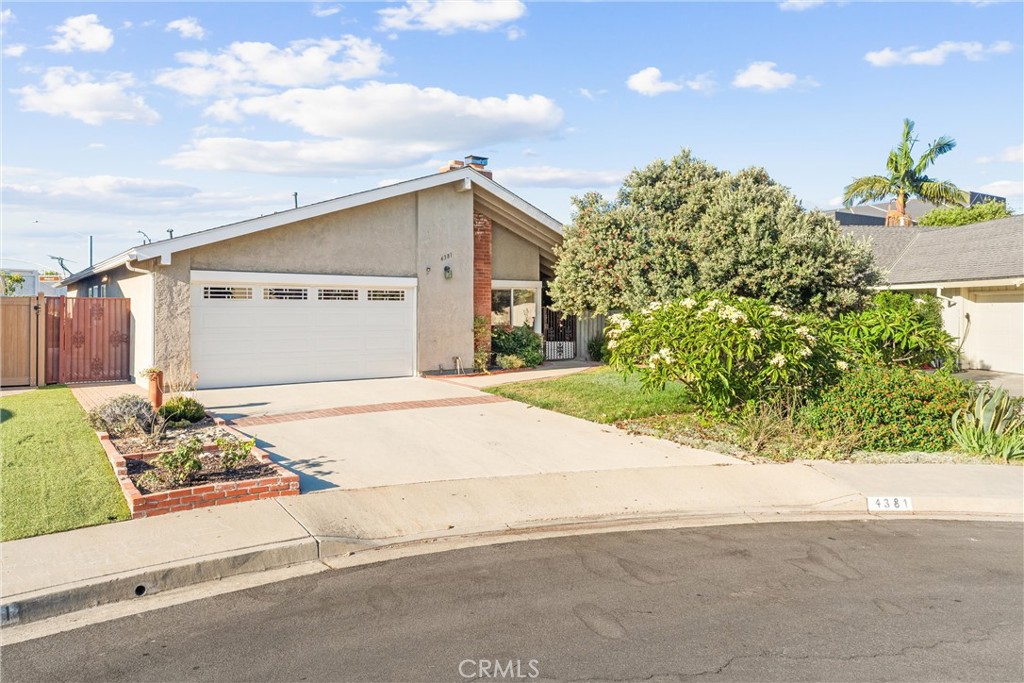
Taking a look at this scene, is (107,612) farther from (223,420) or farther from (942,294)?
(942,294)

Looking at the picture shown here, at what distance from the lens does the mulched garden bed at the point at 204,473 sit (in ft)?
24.8

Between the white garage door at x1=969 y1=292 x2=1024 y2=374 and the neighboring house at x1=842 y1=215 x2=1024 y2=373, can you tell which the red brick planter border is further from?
the white garage door at x1=969 y1=292 x2=1024 y2=374

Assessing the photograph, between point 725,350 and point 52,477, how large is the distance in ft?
29.3

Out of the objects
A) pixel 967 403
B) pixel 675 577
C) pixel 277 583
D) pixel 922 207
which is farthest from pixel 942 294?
pixel 922 207

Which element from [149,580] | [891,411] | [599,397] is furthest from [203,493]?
[891,411]

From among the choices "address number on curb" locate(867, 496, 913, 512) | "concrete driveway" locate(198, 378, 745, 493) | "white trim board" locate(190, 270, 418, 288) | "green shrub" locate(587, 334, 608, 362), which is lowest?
"address number on curb" locate(867, 496, 913, 512)

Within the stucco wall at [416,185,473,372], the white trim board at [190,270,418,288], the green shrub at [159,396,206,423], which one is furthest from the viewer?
the stucco wall at [416,185,473,372]

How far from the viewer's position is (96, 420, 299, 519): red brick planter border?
705 cm

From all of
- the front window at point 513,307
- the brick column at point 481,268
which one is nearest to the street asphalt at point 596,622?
the brick column at point 481,268

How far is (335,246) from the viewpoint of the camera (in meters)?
16.9

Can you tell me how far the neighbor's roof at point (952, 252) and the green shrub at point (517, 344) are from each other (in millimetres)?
8946

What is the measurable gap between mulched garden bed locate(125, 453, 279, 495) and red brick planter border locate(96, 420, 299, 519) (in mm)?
102

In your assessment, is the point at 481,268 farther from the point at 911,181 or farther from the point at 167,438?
the point at 911,181

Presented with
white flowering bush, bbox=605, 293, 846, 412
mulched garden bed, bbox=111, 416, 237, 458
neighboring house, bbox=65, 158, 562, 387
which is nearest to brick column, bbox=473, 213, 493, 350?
neighboring house, bbox=65, 158, 562, 387
